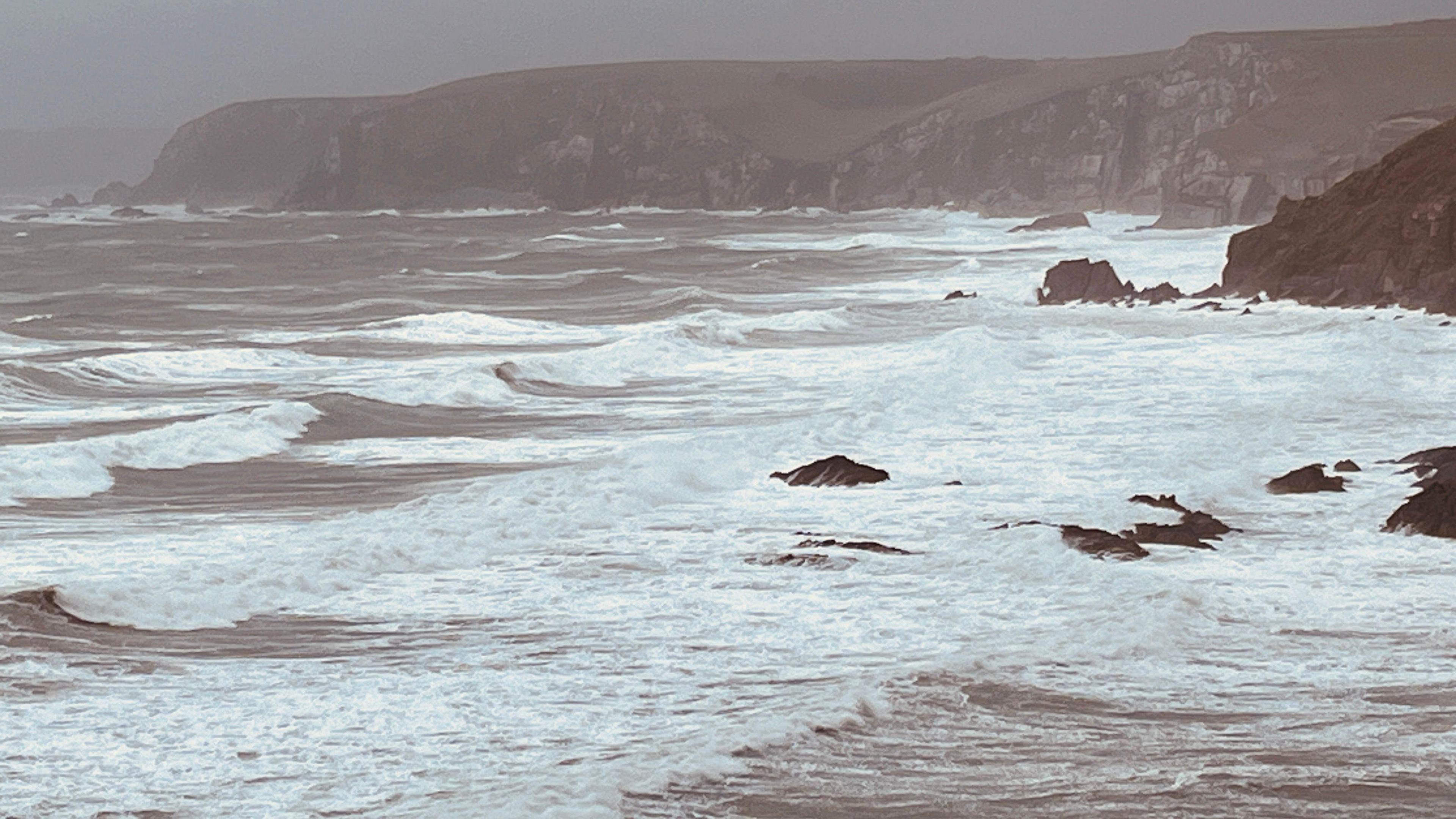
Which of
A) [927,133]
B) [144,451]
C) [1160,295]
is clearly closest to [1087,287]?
[1160,295]

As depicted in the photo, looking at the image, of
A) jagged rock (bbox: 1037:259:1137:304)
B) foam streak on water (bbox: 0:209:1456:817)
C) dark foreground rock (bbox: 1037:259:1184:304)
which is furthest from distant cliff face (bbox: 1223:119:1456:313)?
foam streak on water (bbox: 0:209:1456:817)

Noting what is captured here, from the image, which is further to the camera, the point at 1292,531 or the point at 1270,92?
the point at 1270,92

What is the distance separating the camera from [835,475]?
14609mm

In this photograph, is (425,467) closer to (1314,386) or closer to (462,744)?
(462,744)

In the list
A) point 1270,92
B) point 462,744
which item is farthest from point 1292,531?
point 1270,92

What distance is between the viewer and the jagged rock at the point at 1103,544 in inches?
441

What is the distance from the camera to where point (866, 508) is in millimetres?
13398

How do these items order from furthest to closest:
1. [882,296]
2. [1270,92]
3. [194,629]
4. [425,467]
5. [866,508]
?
[1270,92] → [882,296] → [425,467] → [866,508] → [194,629]

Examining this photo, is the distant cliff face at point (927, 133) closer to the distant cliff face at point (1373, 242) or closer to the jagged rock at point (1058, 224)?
the jagged rock at point (1058, 224)

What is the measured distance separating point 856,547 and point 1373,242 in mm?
26348

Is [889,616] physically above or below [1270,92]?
below

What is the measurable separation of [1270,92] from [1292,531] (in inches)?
3859

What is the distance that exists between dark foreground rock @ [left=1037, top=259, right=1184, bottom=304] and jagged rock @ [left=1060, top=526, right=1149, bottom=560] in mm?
26651

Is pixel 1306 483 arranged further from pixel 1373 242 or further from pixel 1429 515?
pixel 1373 242
